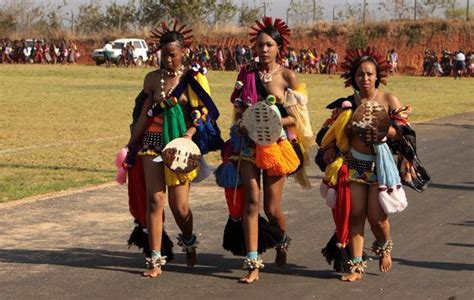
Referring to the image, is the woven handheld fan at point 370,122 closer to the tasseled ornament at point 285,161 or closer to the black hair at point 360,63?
the black hair at point 360,63

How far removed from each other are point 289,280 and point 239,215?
2.02 ft

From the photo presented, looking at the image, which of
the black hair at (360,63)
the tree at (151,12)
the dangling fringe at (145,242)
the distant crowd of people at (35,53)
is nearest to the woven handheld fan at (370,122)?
the black hair at (360,63)

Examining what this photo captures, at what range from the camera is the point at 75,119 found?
23.8 m

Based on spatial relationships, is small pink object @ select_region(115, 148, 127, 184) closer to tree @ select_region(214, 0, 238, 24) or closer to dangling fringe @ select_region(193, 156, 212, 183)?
dangling fringe @ select_region(193, 156, 212, 183)

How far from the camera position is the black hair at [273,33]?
25.0 ft

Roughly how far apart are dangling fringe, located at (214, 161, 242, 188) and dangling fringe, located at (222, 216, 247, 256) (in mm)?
344

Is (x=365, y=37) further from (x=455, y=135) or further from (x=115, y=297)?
(x=115, y=297)

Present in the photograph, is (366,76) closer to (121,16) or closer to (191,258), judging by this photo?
(191,258)

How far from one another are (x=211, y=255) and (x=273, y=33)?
1992 millimetres

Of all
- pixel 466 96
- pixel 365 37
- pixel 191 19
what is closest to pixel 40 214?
pixel 466 96

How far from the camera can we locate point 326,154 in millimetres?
7422

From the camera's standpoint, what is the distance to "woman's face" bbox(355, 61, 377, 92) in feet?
24.1

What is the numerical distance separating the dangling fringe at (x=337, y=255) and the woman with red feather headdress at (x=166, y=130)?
43.8 inches

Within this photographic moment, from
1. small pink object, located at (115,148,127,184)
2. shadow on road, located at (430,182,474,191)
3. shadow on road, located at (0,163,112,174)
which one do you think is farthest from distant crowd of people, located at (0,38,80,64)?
small pink object, located at (115,148,127,184)
